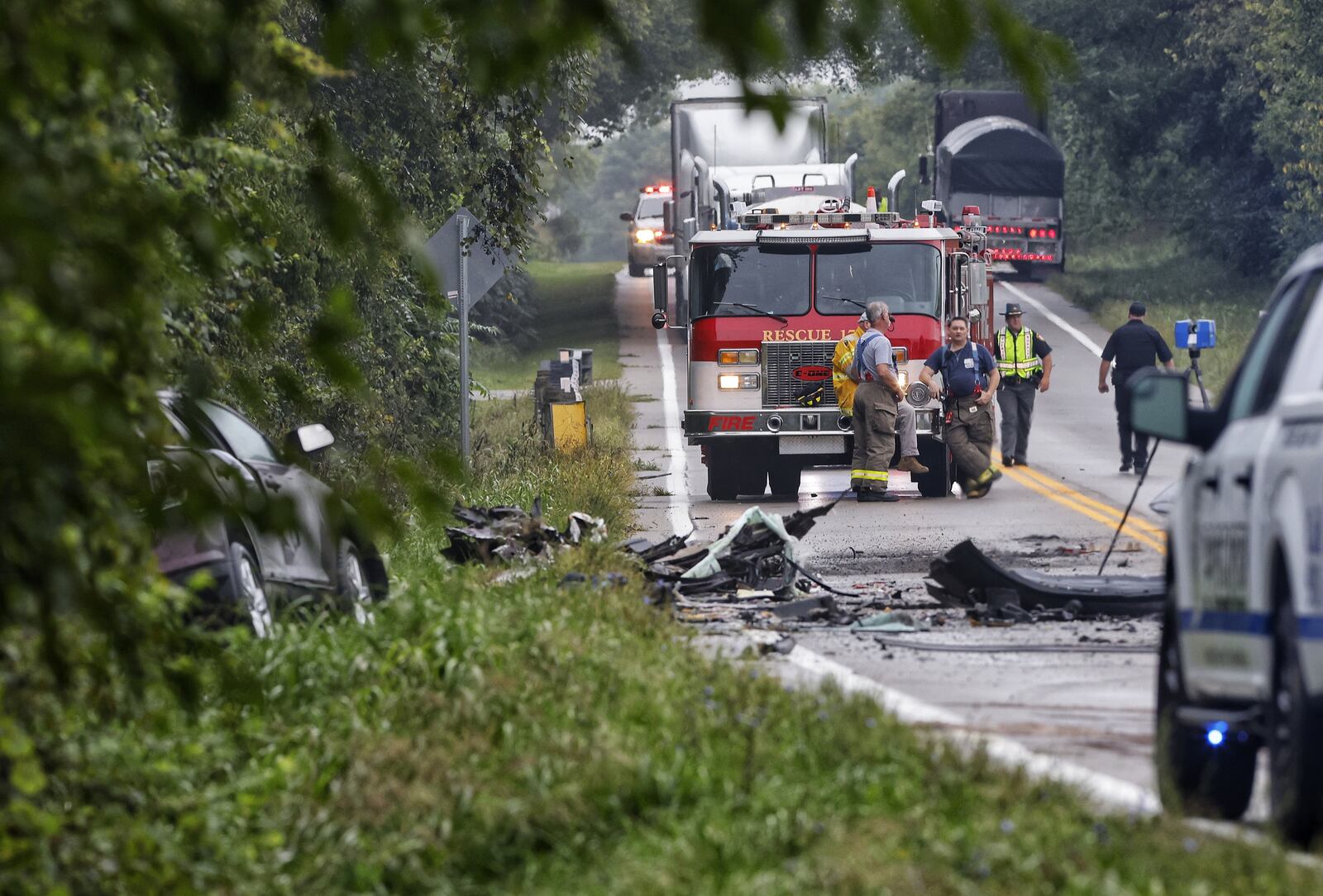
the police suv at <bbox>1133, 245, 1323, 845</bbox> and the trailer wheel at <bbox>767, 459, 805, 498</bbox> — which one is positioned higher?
the police suv at <bbox>1133, 245, 1323, 845</bbox>

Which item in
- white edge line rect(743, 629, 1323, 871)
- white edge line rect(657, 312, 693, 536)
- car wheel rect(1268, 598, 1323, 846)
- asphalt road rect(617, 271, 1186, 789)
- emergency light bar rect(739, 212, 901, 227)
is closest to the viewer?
car wheel rect(1268, 598, 1323, 846)

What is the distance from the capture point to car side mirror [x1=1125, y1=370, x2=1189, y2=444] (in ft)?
21.7

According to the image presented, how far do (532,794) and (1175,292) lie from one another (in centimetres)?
4682

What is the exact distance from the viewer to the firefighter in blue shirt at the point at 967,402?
825 inches

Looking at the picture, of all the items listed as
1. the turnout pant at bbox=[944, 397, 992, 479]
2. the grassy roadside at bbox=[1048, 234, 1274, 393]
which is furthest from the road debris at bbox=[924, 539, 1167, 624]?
the grassy roadside at bbox=[1048, 234, 1274, 393]

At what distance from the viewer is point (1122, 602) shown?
39.4 ft

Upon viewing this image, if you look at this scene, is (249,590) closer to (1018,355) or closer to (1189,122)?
(1018,355)

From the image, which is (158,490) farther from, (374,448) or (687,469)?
(687,469)

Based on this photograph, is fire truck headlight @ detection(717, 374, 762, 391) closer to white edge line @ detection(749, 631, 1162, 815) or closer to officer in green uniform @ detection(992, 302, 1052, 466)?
officer in green uniform @ detection(992, 302, 1052, 466)

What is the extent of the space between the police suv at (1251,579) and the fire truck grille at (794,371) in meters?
14.2

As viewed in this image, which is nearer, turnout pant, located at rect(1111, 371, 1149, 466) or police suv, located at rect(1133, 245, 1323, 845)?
police suv, located at rect(1133, 245, 1323, 845)

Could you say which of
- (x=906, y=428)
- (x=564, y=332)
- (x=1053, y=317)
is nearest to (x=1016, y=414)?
(x=906, y=428)

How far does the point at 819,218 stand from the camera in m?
21.4

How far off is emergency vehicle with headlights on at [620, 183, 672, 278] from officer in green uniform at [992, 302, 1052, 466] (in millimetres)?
28722
